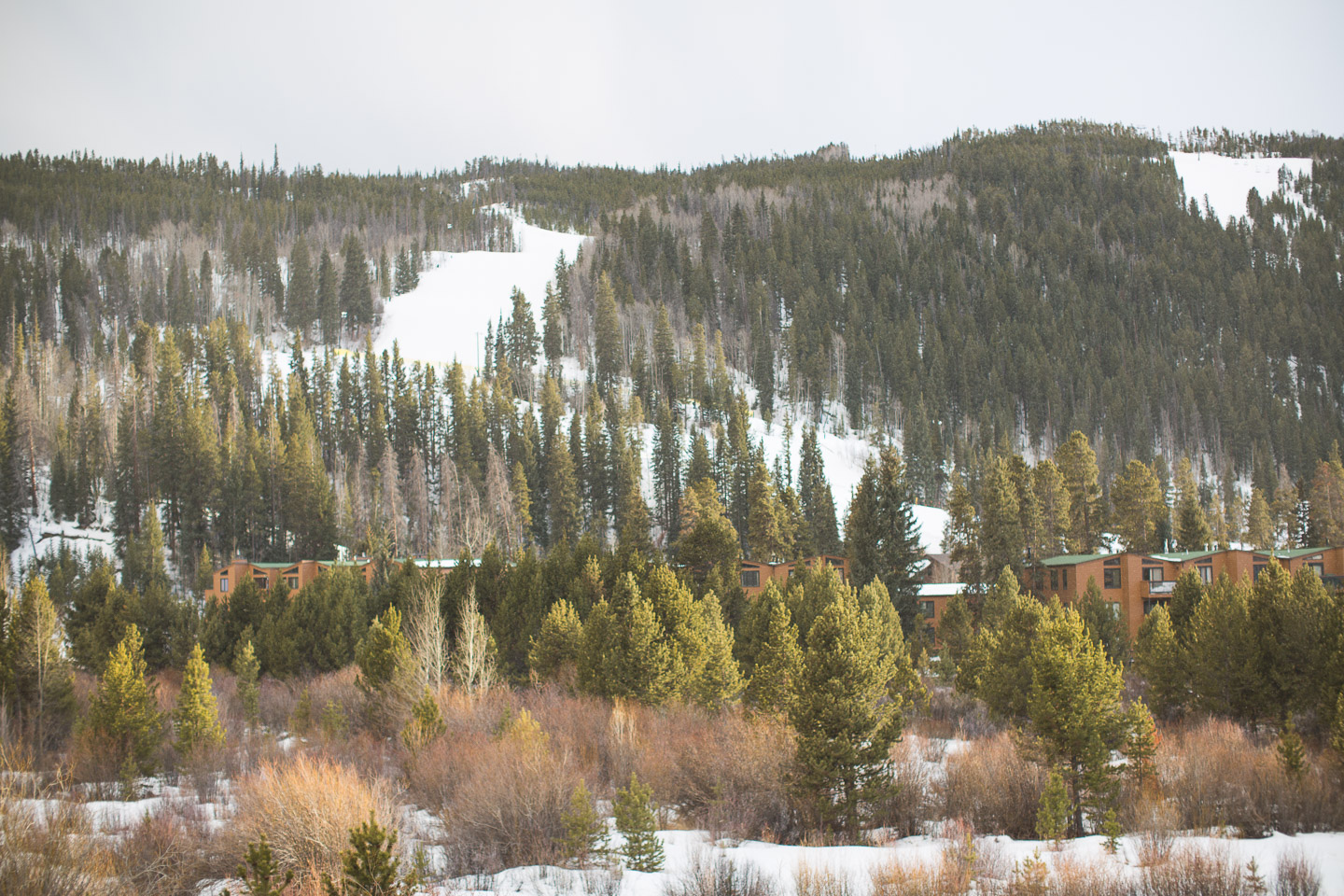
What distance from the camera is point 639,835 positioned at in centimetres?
1783

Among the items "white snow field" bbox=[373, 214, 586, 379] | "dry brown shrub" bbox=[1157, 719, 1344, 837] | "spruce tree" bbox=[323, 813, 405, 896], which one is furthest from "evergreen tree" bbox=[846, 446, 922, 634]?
"white snow field" bbox=[373, 214, 586, 379]

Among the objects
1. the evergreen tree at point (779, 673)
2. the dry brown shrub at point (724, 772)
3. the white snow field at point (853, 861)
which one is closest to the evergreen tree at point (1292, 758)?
the white snow field at point (853, 861)

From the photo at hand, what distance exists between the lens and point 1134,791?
74.6ft

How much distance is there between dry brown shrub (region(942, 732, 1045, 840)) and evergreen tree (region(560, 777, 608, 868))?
9.63 metres

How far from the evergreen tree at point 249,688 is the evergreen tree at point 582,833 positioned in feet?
79.6

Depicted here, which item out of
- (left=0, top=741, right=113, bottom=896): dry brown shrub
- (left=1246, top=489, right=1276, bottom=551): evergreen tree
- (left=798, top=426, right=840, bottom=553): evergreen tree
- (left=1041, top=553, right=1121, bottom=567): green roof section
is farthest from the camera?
(left=1246, top=489, right=1276, bottom=551): evergreen tree

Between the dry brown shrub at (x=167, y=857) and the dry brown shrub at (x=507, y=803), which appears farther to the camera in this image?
the dry brown shrub at (x=507, y=803)

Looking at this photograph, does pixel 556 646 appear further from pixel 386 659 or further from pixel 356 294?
pixel 356 294

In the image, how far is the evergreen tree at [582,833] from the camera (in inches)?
710

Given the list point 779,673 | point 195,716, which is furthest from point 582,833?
point 195,716

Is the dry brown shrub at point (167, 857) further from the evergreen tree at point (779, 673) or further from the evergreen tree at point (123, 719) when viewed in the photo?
the evergreen tree at point (779, 673)

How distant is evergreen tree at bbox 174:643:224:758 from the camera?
28.1 m

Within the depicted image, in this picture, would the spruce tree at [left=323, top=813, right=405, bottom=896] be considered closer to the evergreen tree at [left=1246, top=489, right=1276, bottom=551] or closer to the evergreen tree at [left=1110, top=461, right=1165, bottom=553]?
the evergreen tree at [left=1110, top=461, right=1165, bottom=553]

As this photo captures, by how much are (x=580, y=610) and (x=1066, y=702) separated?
1134 inches
